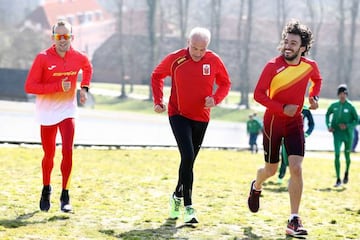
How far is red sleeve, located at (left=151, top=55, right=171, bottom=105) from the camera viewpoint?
910 cm

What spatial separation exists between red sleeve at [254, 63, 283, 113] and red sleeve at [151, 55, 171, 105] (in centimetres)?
115

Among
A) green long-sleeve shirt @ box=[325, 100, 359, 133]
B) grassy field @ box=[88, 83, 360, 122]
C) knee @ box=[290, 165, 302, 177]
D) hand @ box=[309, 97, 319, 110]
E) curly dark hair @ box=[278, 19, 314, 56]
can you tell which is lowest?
grassy field @ box=[88, 83, 360, 122]

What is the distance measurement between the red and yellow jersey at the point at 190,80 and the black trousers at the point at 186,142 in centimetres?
8

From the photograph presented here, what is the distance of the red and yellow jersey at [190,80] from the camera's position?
9000 millimetres

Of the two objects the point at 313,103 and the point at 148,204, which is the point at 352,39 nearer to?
the point at 148,204

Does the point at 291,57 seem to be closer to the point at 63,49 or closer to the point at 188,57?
the point at 188,57

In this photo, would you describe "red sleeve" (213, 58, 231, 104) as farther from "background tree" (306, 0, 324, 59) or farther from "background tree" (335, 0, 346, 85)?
"background tree" (306, 0, 324, 59)

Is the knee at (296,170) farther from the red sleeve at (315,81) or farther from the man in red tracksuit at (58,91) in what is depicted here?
the man in red tracksuit at (58,91)

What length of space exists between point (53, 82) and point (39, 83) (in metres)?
0.16

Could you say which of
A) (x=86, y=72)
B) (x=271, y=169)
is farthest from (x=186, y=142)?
(x=86, y=72)

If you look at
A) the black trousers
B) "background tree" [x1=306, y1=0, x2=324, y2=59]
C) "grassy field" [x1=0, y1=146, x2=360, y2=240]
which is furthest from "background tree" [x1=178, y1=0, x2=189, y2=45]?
the black trousers

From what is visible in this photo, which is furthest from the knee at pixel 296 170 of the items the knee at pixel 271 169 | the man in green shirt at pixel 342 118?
the man in green shirt at pixel 342 118

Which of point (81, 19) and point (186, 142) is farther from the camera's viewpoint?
point (81, 19)

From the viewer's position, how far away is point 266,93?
8555mm
